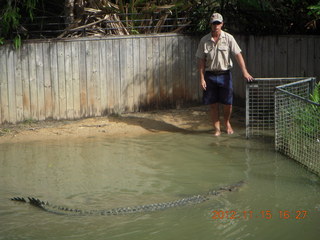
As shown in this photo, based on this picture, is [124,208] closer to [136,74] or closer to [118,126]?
[118,126]

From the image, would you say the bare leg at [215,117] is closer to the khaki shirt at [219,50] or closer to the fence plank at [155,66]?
the khaki shirt at [219,50]

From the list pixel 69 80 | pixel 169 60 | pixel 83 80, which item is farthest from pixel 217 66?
pixel 69 80

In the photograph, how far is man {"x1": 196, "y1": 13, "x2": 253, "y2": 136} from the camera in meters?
8.94

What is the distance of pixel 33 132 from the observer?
954cm

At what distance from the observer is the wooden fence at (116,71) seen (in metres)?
9.84

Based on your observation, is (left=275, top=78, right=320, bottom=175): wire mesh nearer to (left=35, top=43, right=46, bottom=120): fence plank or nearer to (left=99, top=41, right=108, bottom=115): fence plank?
(left=99, top=41, right=108, bottom=115): fence plank

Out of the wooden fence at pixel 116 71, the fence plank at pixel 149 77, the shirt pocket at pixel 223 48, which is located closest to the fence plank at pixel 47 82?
the wooden fence at pixel 116 71

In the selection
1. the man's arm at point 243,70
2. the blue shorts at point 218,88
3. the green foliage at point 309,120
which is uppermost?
the man's arm at point 243,70

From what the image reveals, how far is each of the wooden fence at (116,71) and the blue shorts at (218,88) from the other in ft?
5.38

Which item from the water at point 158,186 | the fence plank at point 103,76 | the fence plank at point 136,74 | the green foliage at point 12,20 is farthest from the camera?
the fence plank at point 136,74

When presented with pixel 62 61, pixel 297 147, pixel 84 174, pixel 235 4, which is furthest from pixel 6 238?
pixel 235 4

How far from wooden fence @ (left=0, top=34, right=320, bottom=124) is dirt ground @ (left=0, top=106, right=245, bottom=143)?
0.21 meters

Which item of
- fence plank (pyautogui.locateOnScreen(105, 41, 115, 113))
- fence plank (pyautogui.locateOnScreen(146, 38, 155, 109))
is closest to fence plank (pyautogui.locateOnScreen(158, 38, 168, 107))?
fence plank (pyautogui.locateOnScreen(146, 38, 155, 109))
